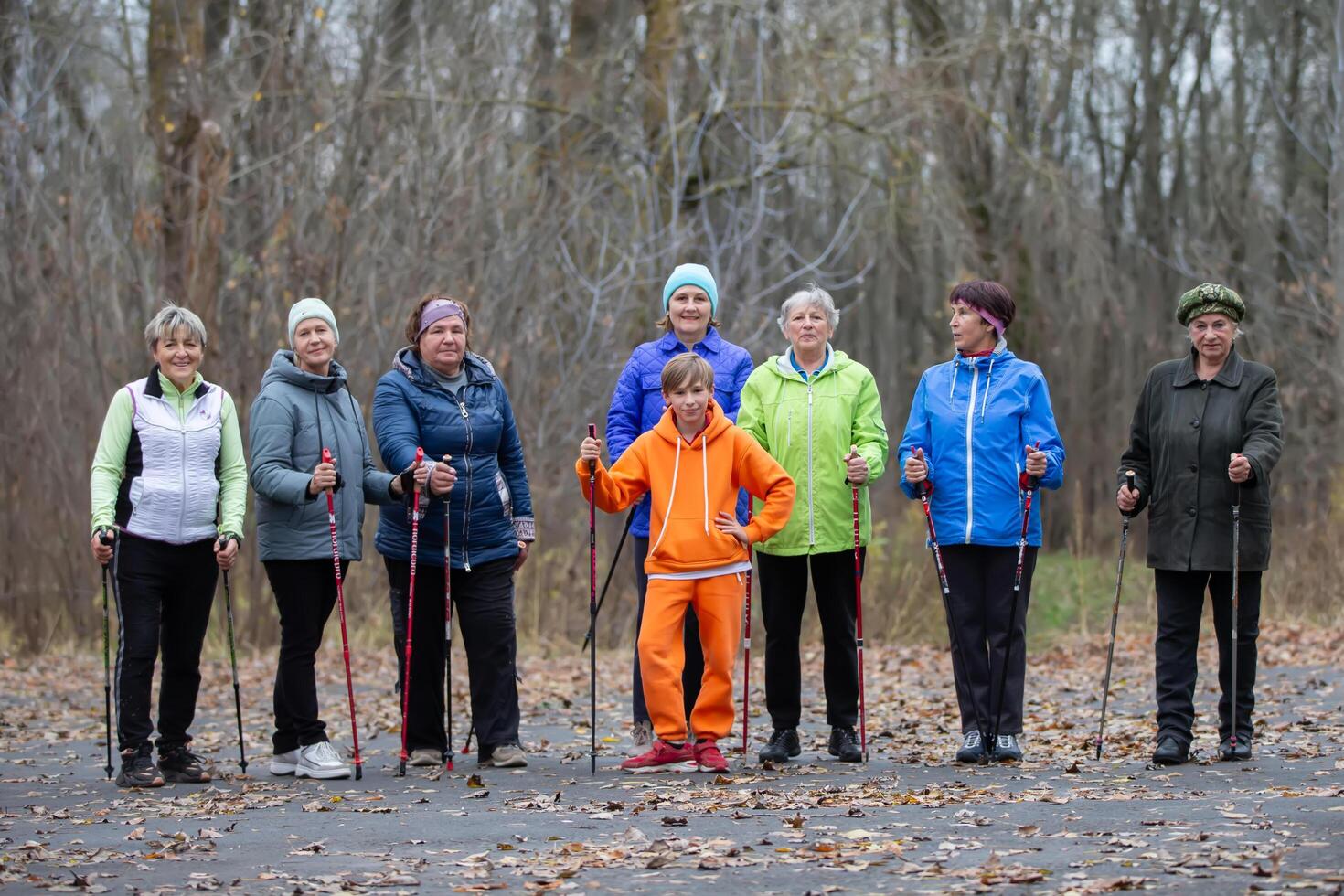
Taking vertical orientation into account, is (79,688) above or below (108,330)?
below

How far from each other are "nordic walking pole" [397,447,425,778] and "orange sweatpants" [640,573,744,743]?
1.05 metres

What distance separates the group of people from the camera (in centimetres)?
791

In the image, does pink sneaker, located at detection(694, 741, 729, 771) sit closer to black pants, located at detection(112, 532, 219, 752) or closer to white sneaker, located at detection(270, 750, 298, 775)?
white sneaker, located at detection(270, 750, 298, 775)

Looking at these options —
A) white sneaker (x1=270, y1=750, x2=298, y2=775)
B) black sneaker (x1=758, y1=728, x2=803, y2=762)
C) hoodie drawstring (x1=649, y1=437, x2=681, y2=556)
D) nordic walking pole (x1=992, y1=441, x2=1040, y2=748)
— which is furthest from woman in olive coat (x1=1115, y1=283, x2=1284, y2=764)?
white sneaker (x1=270, y1=750, x2=298, y2=775)

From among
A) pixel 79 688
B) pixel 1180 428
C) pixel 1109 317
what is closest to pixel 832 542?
pixel 1180 428

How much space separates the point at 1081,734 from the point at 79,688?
23.8 feet

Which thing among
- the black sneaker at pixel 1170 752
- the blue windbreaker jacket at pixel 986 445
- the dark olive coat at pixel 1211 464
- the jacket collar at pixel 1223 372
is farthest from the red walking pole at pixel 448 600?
the jacket collar at pixel 1223 372

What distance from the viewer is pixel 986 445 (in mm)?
8094

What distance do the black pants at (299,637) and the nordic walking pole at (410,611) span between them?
0.35 metres

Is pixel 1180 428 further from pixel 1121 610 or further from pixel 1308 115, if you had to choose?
pixel 1308 115

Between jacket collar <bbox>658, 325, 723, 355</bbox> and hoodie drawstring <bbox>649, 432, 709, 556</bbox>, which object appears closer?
hoodie drawstring <bbox>649, 432, 709, 556</bbox>

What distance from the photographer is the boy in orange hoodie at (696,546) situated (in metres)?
7.93

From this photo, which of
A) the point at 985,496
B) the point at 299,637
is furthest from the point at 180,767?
the point at 985,496

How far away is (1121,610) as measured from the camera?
16984 mm
